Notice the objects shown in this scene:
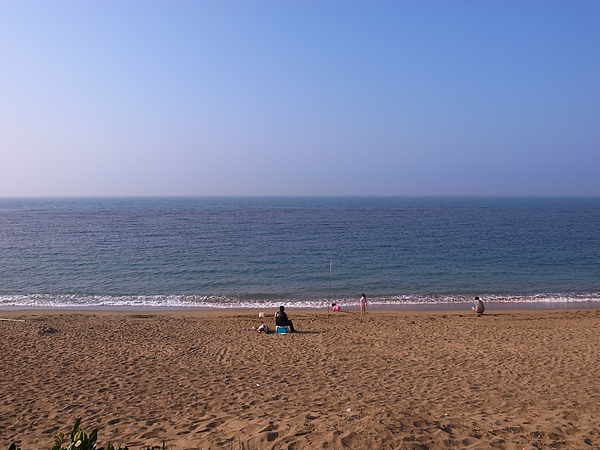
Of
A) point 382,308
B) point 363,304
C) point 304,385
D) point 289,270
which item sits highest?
point 304,385

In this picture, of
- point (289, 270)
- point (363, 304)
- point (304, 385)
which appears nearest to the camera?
point (304, 385)

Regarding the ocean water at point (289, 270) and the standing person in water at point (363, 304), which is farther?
the ocean water at point (289, 270)

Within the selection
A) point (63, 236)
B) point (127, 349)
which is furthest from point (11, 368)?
point (63, 236)

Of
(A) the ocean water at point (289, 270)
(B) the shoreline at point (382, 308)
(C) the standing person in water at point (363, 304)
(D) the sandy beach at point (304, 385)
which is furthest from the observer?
(A) the ocean water at point (289, 270)

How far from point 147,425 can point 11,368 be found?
5.50 meters

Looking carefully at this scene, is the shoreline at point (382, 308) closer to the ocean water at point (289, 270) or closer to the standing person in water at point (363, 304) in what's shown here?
the ocean water at point (289, 270)

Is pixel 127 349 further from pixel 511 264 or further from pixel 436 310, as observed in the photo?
pixel 511 264

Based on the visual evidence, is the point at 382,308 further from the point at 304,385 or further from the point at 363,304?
the point at 304,385

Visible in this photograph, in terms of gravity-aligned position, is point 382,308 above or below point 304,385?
below

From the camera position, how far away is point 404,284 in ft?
89.2

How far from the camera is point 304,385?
31.5 feet

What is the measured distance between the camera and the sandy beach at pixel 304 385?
21.8 ft

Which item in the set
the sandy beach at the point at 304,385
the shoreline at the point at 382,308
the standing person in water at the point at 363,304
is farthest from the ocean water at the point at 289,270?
the sandy beach at the point at 304,385

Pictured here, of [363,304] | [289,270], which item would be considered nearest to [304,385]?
[363,304]
